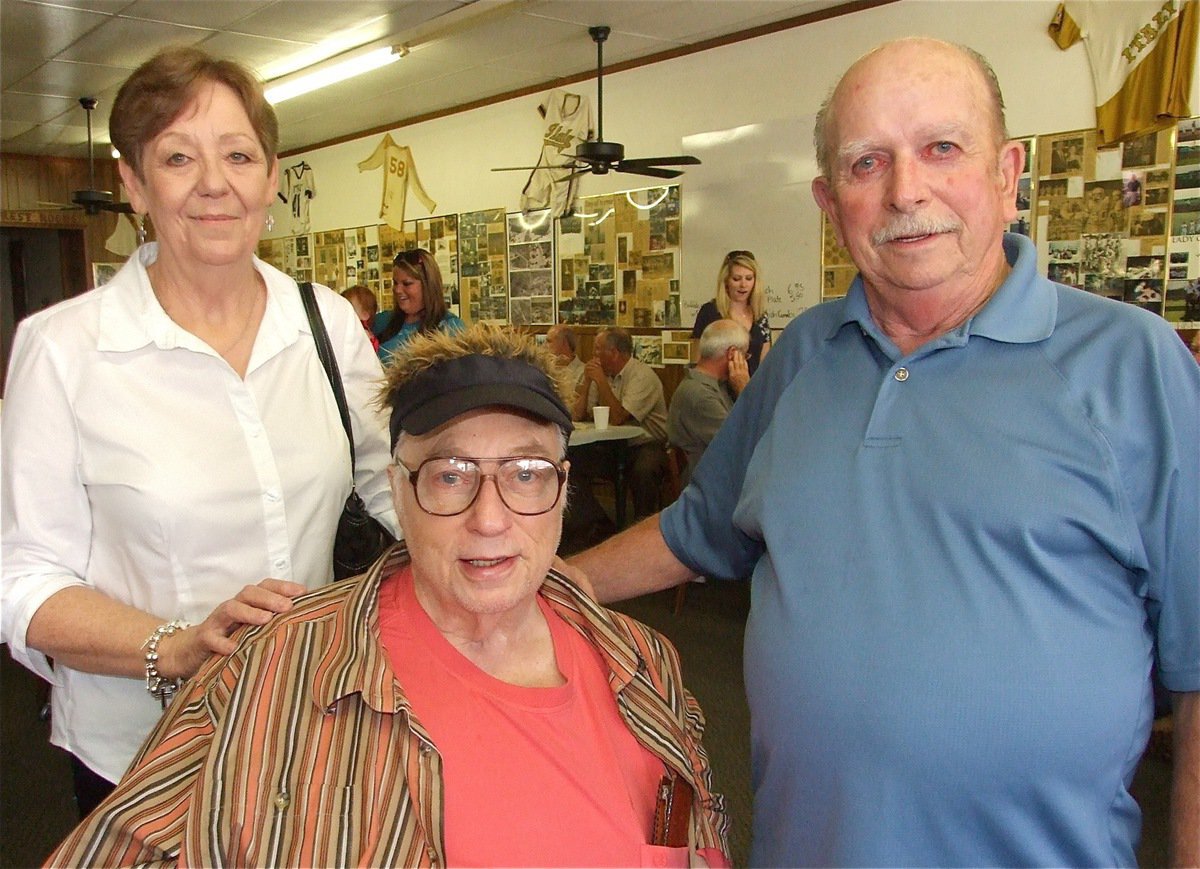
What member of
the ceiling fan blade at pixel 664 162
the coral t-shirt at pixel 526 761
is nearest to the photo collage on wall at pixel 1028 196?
the ceiling fan blade at pixel 664 162

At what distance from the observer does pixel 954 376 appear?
131 cm

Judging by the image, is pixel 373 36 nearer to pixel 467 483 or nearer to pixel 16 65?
pixel 16 65

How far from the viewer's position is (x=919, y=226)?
1340mm

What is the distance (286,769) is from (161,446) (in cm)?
56

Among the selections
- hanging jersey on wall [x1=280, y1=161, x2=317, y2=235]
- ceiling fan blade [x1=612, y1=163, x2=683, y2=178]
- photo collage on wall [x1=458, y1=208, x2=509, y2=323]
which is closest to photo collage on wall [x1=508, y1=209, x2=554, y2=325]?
photo collage on wall [x1=458, y1=208, x2=509, y2=323]

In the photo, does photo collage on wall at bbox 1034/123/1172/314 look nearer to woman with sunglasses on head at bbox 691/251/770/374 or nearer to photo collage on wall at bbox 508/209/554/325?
Result: woman with sunglasses on head at bbox 691/251/770/374

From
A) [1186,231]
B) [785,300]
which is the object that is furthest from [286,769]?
[785,300]

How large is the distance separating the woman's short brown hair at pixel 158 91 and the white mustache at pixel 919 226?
1.05 metres

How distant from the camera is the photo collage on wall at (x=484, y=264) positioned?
898 cm

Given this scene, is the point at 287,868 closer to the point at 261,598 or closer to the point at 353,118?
the point at 261,598

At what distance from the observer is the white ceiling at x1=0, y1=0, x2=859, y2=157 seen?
612 cm

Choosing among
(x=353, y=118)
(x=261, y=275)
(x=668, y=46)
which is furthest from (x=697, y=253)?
(x=261, y=275)

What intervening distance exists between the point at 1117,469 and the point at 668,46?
6.84 meters

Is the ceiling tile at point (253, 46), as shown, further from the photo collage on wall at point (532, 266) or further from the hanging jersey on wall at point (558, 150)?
the photo collage on wall at point (532, 266)
